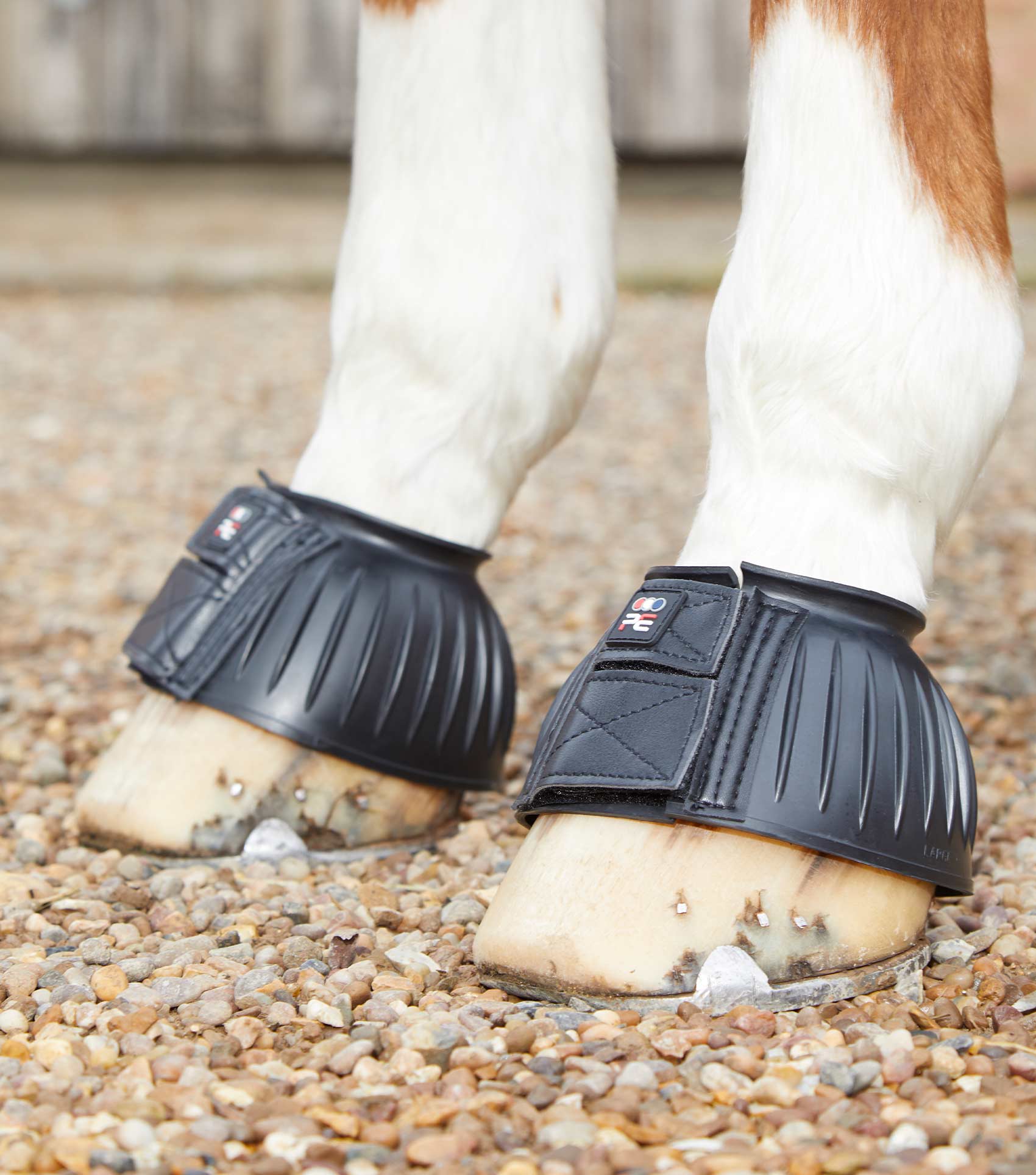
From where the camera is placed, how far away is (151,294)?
396 cm

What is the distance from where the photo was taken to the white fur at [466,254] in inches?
38.6

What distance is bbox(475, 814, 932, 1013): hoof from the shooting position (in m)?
0.72

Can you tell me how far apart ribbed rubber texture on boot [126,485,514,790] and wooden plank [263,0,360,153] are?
3265 mm

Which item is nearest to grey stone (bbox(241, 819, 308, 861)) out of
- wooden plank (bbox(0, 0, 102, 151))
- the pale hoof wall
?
the pale hoof wall

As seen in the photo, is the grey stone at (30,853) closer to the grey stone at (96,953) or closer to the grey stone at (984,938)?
the grey stone at (96,953)

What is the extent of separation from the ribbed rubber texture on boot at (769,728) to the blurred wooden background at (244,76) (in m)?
3.51

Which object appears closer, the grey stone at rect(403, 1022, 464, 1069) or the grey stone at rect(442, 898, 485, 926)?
the grey stone at rect(403, 1022, 464, 1069)

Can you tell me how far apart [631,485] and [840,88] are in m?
1.65

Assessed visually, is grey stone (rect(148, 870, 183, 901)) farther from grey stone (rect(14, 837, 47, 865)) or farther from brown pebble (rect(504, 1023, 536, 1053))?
brown pebble (rect(504, 1023, 536, 1053))

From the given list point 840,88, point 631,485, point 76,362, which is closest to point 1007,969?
point 840,88

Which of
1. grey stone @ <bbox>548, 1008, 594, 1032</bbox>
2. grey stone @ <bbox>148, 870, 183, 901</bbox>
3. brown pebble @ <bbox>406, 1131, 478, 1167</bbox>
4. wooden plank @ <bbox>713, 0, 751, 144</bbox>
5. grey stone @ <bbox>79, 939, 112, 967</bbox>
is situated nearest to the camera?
brown pebble @ <bbox>406, 1131, 478, 1167</bbox>

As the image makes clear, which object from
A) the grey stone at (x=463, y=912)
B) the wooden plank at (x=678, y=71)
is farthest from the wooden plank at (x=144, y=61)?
the grey stone at (x=463, y=912)

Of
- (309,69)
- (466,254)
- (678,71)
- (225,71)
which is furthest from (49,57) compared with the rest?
(466,254)

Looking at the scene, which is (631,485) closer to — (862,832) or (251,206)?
(862,832)
